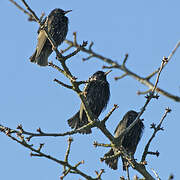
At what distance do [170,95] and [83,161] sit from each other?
2.13 metres

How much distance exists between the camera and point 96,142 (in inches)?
203

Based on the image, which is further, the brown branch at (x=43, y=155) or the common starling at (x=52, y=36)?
the common starling at (x=52, y=36)

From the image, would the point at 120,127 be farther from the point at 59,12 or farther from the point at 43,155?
the point at 43,155

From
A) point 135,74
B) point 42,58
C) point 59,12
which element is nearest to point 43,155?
point 135,74

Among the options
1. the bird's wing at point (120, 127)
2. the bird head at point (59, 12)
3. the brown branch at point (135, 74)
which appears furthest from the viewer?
the bird head at point (59, 12)

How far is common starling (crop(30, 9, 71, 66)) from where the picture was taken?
821 cm

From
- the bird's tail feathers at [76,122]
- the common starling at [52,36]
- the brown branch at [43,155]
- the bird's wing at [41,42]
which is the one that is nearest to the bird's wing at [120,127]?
the bird's tail feathers at [76,122]

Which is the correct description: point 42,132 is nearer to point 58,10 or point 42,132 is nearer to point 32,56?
point 32,56

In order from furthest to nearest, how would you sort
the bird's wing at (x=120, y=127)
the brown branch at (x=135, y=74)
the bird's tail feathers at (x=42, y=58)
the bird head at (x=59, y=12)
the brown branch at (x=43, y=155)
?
the bird head at (x=59, y=12)
the bird's wing at (x=120, y=127)
the bird's tail feathers at (x=42, y=58)
the brown branch at (x=43, y=155)
the brown branch at (x=135, y=74)

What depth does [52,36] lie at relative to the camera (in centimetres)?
814

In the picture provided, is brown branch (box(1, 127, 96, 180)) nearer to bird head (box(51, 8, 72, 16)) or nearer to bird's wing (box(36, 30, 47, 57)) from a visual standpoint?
bird's wing (box(36, 30, 47, 57))

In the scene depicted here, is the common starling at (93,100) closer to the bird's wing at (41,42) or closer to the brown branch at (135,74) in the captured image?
the bird's wing at (41,42)

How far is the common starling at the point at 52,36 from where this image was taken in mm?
8211

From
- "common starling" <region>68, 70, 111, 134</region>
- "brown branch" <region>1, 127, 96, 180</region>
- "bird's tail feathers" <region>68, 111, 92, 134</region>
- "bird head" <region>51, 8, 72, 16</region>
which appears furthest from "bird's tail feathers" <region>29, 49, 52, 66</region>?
"brown branch" <region>1, 127, 96, 180</region>
